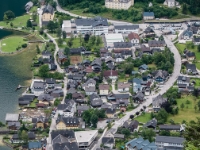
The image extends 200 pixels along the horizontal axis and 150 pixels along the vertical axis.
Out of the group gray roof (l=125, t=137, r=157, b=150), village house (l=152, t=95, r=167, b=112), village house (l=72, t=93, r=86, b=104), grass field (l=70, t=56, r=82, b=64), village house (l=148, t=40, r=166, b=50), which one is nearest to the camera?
gray roof (l=125, t=137, r=157, b=150)

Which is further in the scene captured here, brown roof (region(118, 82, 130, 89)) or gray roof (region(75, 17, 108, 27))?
gray roof (region(75, 17, 108, 27))

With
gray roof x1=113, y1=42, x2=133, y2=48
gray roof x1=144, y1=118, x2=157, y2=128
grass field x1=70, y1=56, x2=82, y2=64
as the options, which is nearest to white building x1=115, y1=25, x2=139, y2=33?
gray roof x1=113, y1=42, x2=133, y2=48

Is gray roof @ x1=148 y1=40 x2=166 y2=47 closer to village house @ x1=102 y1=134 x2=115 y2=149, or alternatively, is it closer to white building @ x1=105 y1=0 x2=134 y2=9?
white building @ x1=105 y1=0 x2=134 y2=9

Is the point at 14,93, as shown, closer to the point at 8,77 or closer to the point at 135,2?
the point at 8,77

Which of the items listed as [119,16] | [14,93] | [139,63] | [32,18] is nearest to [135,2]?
[119,16]

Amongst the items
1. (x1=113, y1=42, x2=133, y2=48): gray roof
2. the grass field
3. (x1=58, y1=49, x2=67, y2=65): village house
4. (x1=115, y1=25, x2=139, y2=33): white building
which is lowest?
the grass field

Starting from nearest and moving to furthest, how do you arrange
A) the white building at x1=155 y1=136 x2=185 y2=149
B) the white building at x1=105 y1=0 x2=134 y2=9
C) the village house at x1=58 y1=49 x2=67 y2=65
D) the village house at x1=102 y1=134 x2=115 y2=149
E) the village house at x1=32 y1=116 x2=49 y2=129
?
1. the white building at x1=155 y1=136 x2=185 y2=149
2. the village house at x1=102 y1=134 x2=115 y2=149
3. the village house at x1=32 y1=116 x2=49 y2=129
4. the village house at x1=58 y1=49 x2=67 y2=65
5. the white building at x1=105 y1=0 x2=134 y2=9

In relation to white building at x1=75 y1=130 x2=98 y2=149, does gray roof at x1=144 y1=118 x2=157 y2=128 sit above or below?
above
